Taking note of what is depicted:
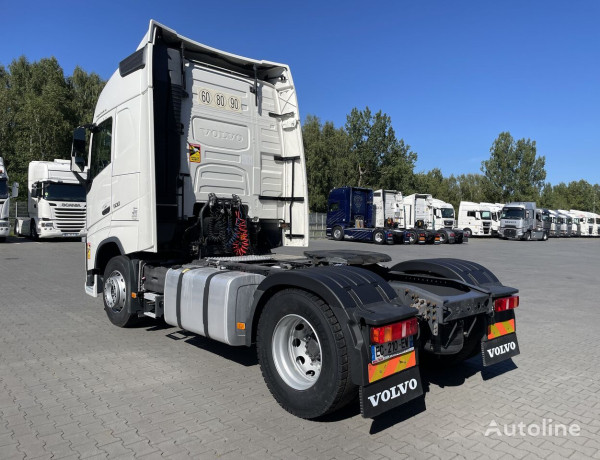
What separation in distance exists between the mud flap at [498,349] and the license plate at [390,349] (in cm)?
104

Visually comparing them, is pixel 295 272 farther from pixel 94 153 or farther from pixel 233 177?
pixel 94 153

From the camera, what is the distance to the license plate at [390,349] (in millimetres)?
3289

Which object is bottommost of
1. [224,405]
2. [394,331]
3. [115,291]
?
[224,405]

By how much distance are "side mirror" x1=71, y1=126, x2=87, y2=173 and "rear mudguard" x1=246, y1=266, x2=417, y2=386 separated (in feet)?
13.8

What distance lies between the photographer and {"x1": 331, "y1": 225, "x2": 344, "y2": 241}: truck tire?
32.5 meters

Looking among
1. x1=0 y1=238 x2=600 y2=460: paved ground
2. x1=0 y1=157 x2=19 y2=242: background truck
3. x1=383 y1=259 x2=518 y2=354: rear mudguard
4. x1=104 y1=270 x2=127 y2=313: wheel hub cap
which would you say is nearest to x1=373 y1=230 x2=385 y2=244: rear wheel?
x1=0 y1=157 x2=19 y2=242: background truck

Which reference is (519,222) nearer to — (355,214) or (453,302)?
(355,214)

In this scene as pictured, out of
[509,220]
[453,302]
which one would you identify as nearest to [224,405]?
[453,302]

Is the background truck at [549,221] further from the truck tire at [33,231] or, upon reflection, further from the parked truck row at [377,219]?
the truck tire at [33,231]

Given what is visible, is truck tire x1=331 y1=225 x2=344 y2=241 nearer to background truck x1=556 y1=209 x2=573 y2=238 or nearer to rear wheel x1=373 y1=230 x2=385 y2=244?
rear wheel x1=373 y1=230 x2=385 y2=244

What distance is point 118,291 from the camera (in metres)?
6.43

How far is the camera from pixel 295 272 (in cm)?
384

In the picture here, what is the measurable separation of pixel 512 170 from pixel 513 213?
29.8 meters

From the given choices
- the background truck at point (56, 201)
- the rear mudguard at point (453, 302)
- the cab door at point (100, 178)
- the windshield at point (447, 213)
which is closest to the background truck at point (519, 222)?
the windshield at point (447, 213)
